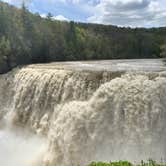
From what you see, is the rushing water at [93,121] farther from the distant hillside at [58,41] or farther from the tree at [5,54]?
the distant hillside at [58,41]

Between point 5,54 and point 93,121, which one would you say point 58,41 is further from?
point 93,121

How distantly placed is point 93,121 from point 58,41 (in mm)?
17648

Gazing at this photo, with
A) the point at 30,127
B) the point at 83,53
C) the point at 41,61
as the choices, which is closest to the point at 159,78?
the point at 30,127

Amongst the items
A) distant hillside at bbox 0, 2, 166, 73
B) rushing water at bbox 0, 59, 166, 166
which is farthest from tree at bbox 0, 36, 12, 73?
rushing water at bbox 0, 59, 166, 166

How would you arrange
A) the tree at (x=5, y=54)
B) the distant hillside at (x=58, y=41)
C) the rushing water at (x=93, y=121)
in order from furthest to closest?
the distant hillside at (x=58, y=41) → the tree at (x=5, y=54) → the rushing water at (x=93, y=121)

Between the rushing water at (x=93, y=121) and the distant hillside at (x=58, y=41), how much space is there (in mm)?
8106

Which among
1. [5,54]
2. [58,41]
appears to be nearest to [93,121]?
[5,54]

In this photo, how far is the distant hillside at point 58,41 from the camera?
82.1 ft

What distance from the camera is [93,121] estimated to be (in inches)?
497

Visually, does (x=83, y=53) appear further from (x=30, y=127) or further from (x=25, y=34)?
(x=30, y=127)

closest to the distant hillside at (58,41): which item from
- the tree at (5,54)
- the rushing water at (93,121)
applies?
the tree at (5,54)

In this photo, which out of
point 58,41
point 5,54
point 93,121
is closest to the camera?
point 93,121

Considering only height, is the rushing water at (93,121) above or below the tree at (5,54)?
below

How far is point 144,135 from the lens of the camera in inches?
462
